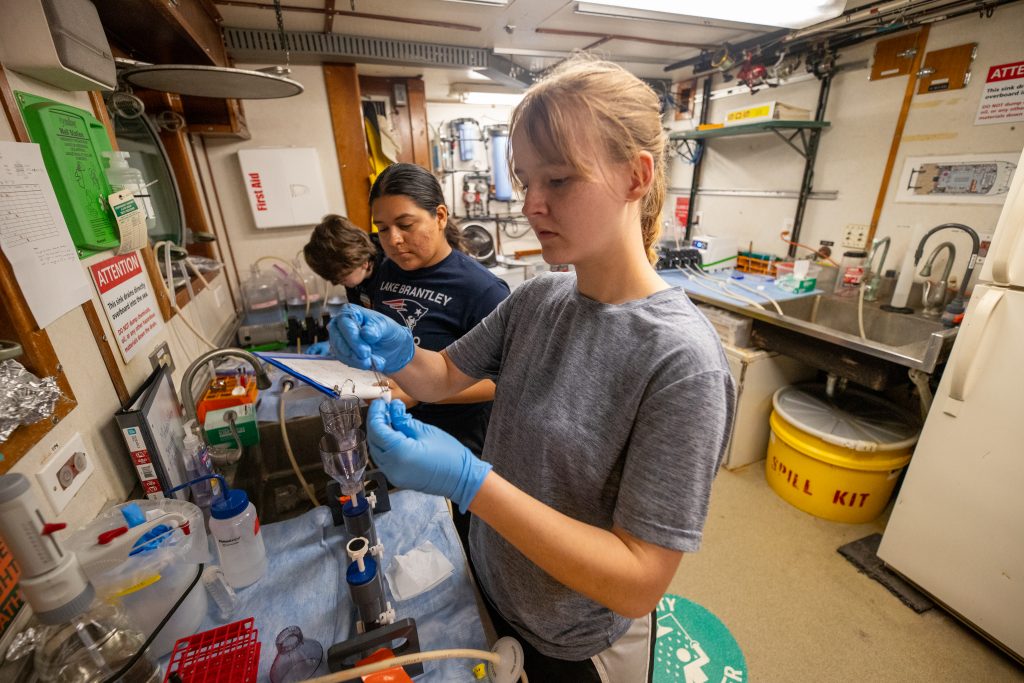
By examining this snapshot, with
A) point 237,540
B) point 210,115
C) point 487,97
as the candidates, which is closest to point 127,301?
point 237,540

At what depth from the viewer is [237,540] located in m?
0.88

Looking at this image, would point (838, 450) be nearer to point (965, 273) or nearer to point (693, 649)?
point (965, 273)

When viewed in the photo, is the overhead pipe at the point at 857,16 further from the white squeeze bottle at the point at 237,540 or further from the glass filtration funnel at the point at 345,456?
the white squeeze bottle at the point at 237,540

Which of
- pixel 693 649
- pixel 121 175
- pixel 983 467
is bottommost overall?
pixel 693 649

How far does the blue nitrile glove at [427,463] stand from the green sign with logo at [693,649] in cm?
129

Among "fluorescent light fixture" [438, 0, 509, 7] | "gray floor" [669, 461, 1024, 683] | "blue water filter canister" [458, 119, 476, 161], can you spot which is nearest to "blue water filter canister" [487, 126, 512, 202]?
"blue water filter canister" [458, 119, 476, 161]

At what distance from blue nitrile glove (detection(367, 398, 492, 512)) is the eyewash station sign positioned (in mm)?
904

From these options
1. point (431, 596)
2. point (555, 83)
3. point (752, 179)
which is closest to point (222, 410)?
point (431, 596)

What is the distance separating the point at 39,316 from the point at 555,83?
104 centimetres

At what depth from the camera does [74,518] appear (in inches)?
33.0

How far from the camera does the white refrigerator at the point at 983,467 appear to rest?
1.32 m

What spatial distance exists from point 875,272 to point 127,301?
130 inches

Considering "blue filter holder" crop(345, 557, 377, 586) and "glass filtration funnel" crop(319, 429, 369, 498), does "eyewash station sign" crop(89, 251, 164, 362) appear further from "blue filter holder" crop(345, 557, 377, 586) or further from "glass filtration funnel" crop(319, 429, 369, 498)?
"blue filter holder" crop(345, 557, 377, 586)

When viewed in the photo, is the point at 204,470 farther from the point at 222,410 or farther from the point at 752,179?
the point at 752,179
